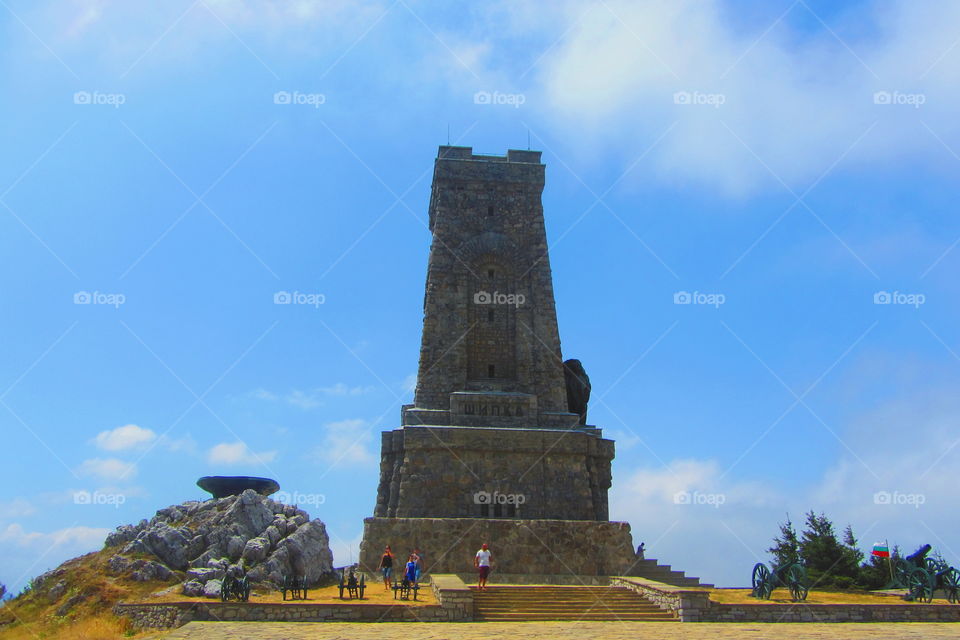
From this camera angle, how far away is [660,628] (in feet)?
50.4

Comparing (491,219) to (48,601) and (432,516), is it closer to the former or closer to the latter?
(432,516)

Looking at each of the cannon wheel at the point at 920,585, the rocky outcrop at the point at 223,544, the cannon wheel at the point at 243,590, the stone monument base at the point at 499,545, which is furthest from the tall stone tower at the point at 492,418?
the cannon wheel at the point at 920,585

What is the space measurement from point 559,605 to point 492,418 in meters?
10.1

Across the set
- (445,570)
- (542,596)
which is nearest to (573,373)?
(445,570)

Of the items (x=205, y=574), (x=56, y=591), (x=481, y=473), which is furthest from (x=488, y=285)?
(x=56, y=591)

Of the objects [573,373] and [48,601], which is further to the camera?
[573,373]

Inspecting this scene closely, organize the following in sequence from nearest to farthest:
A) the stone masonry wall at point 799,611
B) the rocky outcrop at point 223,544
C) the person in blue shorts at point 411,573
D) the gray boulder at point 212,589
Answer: the stone masonry wall at point 799,611 < the person in blue shorts at point 411,573 < the gray boulder at point 212,589 < the rocky outcrop at point 223,544

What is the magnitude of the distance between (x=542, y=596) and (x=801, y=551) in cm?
2044

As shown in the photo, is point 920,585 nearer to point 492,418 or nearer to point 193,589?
point 492,418

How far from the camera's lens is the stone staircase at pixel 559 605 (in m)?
17.3

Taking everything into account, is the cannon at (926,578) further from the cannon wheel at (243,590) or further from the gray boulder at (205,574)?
the gray boulder at (205,574)

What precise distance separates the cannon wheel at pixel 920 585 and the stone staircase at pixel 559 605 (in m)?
6.70

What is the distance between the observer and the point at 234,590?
Answer: 17328 mm

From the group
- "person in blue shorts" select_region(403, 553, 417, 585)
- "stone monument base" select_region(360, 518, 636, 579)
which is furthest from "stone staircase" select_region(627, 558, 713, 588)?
"person in blue shorts" select_region(403, 553, 417, 585)
